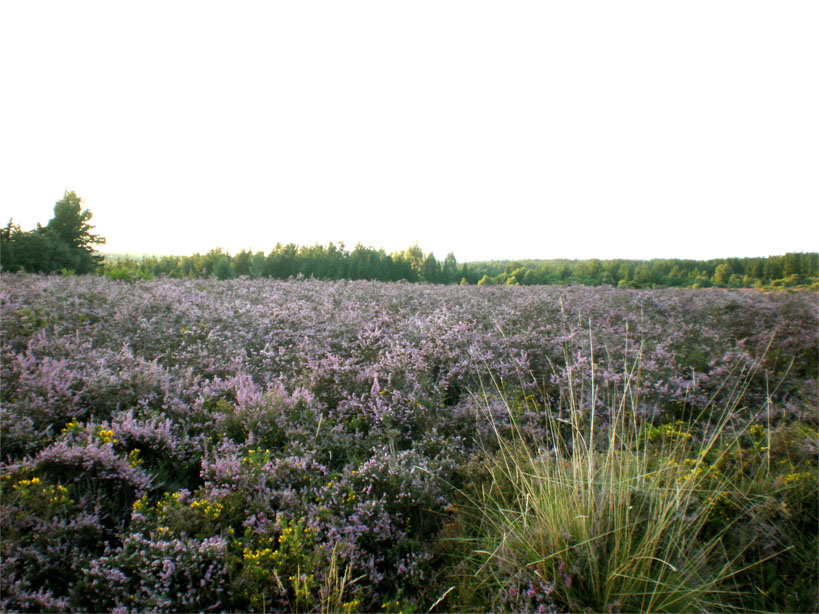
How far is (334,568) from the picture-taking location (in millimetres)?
2180

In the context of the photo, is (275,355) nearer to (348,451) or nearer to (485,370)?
(348,451)

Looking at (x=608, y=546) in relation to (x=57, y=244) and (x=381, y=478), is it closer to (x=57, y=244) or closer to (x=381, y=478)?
(x=381, y=478)

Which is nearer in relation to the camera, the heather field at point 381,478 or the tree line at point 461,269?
the heather field at point 381,478

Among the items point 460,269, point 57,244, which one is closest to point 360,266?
point 460,269

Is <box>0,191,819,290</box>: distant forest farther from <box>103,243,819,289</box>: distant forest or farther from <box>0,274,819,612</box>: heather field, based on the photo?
<box>0,274,819,612</box>: heather field

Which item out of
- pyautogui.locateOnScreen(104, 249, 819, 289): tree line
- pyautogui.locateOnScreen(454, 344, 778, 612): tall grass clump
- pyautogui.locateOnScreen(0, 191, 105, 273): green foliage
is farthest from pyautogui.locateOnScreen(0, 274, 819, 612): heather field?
pyautogui.locateOnScreen(0, 191, 105, 273): green foliage

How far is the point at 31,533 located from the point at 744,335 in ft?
27.5

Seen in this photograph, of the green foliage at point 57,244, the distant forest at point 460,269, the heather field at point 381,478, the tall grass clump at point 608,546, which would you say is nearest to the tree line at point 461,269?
the distant forest at point 460,269

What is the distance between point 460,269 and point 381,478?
1701 centimetres

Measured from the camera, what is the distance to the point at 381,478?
289cm

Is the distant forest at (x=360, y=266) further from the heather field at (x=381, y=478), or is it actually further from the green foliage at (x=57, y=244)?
the heather field at (x=381, y=478)

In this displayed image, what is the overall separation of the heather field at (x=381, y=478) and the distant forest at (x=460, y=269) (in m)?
6.47

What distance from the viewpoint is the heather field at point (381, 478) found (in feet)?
7.19

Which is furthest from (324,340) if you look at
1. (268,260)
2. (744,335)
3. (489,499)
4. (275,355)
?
(268,260)
